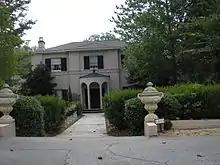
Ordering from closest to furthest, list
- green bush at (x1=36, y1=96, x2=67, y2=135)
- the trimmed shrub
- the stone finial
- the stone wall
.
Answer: the stone finial, the stone wall, the trimmed shrub, green bush at (x1=36, y1=96, x2=67, y2=135)

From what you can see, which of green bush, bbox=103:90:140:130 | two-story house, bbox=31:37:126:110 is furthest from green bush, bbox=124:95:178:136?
two-story house, bbox=31:37:126:110

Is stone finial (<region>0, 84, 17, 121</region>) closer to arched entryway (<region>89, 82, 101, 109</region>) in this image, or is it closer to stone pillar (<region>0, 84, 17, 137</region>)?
stone pillar (<region>0, 84, 17, 137</region>)

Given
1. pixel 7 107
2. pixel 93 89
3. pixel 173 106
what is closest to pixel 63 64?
pixel 93 89

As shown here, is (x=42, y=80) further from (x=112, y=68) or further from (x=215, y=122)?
(x=215, y=122)

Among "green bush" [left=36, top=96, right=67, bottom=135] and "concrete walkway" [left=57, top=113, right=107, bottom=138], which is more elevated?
"green bush" [left=36, top=96, right=67, bottom=135]

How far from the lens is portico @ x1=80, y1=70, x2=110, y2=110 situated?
155 feet

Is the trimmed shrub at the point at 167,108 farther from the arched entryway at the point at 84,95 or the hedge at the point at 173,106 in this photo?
the arched entryway at the point at 84,95

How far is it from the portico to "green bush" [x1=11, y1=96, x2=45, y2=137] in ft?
99.2

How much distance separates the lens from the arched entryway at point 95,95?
1879 inches


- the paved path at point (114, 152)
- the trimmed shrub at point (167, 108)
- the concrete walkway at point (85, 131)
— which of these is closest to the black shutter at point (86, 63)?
the concrete walkway at point (85, 131)

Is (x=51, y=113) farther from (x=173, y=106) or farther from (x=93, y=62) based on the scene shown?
(x=93, y=62)

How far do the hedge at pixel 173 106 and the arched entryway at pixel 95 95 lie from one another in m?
26.7

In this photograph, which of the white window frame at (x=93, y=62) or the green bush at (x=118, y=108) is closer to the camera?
the green bush at (x=118, y=108)

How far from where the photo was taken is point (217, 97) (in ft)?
66.3
